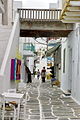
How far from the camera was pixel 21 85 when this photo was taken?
18516 mm

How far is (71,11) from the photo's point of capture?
13945 mm

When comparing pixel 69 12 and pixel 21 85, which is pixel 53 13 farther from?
pixel 69 12

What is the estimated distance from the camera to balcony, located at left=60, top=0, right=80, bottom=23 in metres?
12.4

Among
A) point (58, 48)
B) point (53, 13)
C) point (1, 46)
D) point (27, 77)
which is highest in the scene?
point (53, 13)

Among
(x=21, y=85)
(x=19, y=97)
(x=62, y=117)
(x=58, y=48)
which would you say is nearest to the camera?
(x=19, y=97)

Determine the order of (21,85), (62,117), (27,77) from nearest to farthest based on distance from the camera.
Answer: (62,117), (21,85), (27,77)

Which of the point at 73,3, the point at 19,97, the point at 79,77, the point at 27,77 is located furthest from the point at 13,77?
the point at 27,77

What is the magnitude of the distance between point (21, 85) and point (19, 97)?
8.70 meters

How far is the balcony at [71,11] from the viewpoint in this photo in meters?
12.4

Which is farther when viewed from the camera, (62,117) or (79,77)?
(79,77)

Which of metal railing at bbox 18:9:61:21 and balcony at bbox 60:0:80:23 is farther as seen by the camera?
metal railing at bbox 18:9:61:21

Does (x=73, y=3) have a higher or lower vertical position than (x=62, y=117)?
higher

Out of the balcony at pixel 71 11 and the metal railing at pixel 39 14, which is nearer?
the balcony at pixel 71 11

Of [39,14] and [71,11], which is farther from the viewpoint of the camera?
[39,14]
